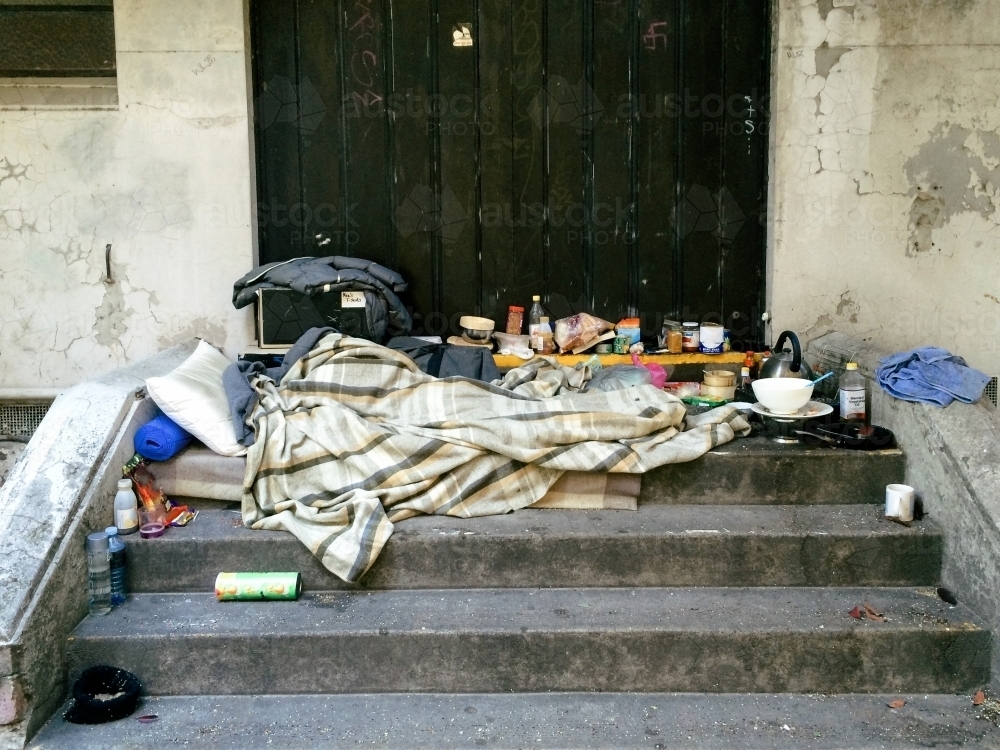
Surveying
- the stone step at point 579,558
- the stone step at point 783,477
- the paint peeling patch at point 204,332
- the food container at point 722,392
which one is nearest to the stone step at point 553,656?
the stone step at point 579,558

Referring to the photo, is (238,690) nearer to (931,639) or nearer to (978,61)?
(931,639)

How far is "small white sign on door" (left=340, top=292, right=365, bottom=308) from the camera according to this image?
4.56 metres

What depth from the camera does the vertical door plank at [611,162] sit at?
4902 millimetres

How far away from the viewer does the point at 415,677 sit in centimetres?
308

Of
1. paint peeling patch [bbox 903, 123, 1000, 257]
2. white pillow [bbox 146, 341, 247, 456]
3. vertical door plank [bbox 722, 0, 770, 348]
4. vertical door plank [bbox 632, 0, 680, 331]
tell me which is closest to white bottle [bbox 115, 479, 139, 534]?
white pillow [bbox 146, 341, 247, 456]

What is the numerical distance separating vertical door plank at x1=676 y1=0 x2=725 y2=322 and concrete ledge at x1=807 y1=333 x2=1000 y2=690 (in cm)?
152

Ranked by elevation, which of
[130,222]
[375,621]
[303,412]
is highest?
[130,222]

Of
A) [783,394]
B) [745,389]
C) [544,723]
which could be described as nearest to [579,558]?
[544,723]

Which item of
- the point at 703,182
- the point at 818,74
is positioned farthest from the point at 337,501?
the point at 818,74

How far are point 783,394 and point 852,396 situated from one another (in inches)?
15.4

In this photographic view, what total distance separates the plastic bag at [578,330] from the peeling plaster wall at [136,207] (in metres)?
1.69

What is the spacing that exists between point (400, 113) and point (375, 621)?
293 centimetres

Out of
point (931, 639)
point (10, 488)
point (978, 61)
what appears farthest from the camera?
point (978, 61)

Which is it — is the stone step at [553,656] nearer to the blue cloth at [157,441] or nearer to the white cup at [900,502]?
the white cup at [900,502]
